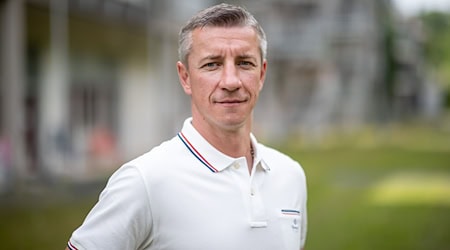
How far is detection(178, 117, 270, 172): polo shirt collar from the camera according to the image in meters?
2.27

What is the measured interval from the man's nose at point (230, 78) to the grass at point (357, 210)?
6.13 metres

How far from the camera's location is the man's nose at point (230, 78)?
87.0 inches

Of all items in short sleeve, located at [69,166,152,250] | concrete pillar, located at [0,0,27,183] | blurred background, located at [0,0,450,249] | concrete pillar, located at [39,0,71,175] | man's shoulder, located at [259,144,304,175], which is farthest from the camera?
concrete pillar, located at [39,0,71,175]

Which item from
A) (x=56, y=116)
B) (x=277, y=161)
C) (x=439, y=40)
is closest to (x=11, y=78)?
(x=56, y=116)

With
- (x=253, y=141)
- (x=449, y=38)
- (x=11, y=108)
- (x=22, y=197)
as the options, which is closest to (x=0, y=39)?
(x=11, y=108)

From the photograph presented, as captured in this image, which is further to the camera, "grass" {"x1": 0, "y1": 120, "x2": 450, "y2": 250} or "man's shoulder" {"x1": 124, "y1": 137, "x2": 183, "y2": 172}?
"grass" {"x1": 0, "y1": 120, "x2": 450, "y2": 250}

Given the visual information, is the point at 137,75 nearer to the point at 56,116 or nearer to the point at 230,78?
the point at 56,116

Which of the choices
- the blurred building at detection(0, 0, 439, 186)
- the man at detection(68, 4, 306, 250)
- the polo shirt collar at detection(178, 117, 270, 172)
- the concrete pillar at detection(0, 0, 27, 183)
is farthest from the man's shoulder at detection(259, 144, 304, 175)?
the concrete pillar at detection(0, 0, 27, 183)

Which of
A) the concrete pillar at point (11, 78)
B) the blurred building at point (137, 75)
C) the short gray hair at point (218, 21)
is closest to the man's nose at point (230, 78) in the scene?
the short gray hair at point (218, 21)

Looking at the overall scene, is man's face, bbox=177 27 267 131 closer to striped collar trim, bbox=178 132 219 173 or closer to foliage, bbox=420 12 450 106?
striped collar trim, bbox=178 132 219 173

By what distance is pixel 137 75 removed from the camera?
86.3 feet

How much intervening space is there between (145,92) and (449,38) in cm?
6514

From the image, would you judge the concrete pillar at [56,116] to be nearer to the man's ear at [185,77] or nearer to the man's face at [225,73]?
the man's ear at [185,77]

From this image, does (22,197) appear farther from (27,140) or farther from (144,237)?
(144,237)
